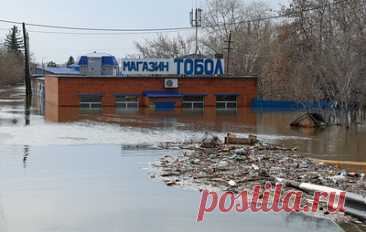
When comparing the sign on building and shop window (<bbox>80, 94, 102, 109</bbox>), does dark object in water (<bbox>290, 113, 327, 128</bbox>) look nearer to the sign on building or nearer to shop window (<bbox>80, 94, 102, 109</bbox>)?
the sign on building

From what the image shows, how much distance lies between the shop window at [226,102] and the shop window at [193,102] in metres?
1.33

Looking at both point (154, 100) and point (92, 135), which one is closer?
point (92, 135)

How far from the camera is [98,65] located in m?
54.7

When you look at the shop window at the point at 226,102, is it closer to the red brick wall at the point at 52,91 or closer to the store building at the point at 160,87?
the store building at the point at 160,87

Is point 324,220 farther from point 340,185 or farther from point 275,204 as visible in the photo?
point 340,185

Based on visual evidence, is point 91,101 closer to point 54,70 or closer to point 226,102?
point 226,102

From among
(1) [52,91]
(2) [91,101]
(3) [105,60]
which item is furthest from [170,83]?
(3) [105,60]

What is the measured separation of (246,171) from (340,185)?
236 centimetres

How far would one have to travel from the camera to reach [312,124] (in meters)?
28.3

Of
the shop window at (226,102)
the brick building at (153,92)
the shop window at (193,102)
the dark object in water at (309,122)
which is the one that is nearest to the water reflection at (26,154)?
the dark object in water at (309,122)

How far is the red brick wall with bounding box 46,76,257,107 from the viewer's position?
4359cm

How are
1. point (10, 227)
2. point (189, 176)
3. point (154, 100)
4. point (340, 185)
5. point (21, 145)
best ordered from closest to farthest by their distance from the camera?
point (10, 227) < point (340, 185) < point (189, 176) < point (21, 145) < point (154, 100)

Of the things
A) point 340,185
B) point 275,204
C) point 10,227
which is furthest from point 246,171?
point 10,227

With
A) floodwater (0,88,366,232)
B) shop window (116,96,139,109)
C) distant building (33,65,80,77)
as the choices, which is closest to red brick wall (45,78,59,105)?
shop window (116,96,139,109)
